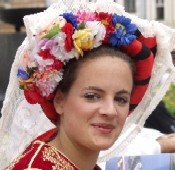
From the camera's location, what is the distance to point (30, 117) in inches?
90.8

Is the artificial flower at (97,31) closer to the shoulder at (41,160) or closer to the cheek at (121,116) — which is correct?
the cheek at (121,116)

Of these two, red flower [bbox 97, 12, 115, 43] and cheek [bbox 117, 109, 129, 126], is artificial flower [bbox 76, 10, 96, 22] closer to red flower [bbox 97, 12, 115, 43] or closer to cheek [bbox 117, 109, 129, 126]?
red flower [bbox 97, 12, 115, 43]

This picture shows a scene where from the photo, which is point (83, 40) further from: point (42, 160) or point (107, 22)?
point (42, 160)

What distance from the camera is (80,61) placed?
1.81 metres

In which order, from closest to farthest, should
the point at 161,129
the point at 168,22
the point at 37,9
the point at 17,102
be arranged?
the point at 17,102 → the point at 161,129 → the point at 37,9 → the point at 168,22

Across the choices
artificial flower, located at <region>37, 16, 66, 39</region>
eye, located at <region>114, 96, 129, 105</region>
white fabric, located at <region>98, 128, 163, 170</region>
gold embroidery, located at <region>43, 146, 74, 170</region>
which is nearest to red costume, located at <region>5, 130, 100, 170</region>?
gold embroidery, located at <region>43, 146, 74, 170</region>

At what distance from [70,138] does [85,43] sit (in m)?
0.29

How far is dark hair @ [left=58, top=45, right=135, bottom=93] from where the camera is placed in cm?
181

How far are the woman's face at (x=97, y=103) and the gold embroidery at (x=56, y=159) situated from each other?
0.06 meters

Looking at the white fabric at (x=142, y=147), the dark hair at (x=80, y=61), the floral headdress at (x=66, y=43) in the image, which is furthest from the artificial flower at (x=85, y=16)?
the white fabric at (x=142, y=147)

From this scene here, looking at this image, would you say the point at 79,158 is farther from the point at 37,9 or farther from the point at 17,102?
the point at 37,9

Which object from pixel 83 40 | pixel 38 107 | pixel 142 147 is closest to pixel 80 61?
pixel 83 40

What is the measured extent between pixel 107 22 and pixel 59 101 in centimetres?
29

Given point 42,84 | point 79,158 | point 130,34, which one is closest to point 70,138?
point 79,158
